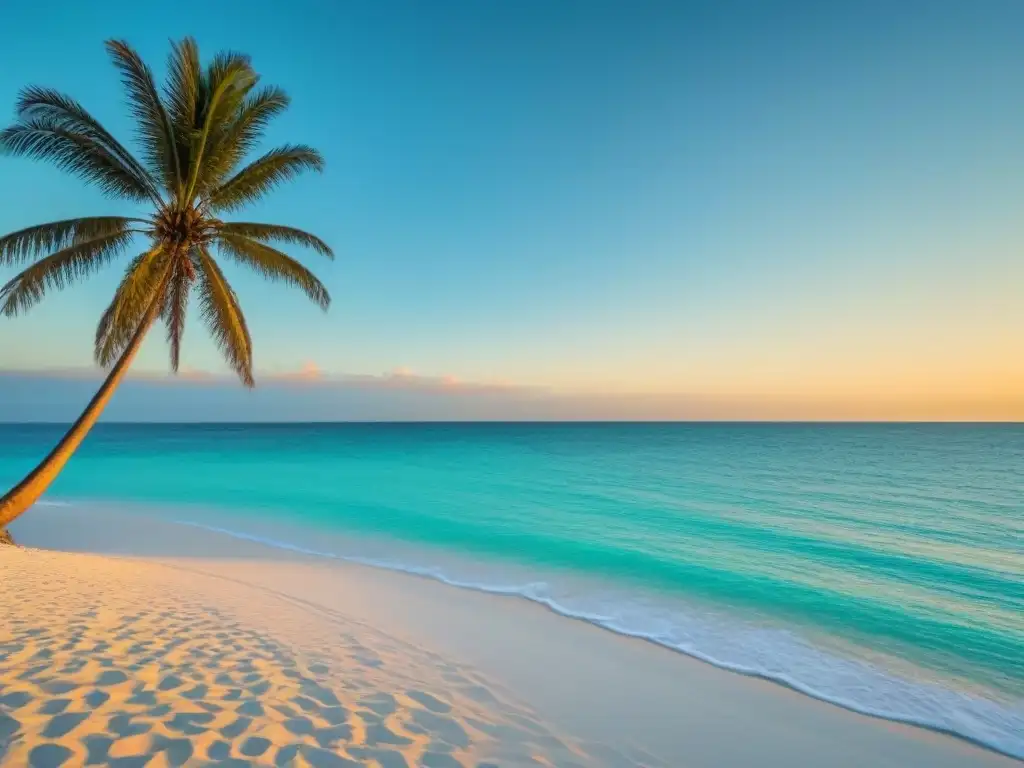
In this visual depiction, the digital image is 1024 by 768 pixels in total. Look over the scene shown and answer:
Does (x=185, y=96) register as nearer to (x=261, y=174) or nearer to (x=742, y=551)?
(x=261, y=174)

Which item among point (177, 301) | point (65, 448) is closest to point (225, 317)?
point (177, 301)

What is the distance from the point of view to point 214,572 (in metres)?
9.25

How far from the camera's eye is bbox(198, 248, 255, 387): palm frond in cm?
1175

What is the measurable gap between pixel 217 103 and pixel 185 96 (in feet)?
2.01

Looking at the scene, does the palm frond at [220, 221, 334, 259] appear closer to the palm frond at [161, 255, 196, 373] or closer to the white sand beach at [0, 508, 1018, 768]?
the palm frond at [161, 255, 196, 373]

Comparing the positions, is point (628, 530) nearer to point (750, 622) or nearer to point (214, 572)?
point (750, 622)

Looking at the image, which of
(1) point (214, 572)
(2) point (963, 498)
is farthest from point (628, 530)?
(2) point (963, 498)

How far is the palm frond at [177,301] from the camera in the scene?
38.2 ft

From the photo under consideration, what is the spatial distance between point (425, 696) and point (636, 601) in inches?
205

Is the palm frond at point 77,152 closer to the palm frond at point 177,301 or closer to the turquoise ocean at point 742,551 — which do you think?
the palm frond at point 177,301

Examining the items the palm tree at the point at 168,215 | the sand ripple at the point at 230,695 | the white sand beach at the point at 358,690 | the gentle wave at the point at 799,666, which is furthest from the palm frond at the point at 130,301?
the gentle wave at the point at 799,666

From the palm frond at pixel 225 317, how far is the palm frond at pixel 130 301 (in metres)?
0.85

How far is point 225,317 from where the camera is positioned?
470 inches

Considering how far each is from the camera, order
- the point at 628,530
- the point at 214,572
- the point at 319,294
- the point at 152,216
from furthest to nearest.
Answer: the point at 628,530 < the point at 319,294 < the point at 152,216 < the point at 214,572
